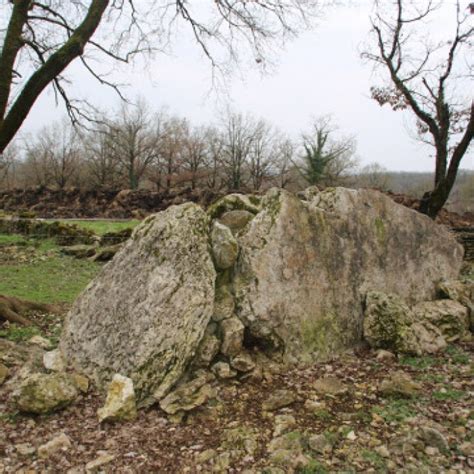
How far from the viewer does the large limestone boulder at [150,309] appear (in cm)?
344

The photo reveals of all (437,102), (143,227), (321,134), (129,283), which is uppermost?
(321,134)

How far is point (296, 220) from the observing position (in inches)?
176

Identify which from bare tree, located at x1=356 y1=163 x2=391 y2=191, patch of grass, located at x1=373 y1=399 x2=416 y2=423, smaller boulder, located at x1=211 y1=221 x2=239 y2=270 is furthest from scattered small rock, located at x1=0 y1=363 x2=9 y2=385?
bare tree, located at x1=356 y1=163 x2=391 y2=191

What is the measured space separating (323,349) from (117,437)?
7.17 feet

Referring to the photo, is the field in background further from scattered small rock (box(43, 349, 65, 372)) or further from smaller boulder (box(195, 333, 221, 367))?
smaller boulder (box(195, 333, 221, 367))

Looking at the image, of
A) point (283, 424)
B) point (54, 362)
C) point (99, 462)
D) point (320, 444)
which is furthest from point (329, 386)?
point (54, 362)

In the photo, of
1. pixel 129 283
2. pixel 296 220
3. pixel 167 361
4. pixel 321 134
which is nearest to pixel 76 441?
pixel 167 361

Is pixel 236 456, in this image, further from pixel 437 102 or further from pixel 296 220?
pixel 437 102

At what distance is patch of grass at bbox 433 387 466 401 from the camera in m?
3.38

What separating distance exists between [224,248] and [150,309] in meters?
0.97

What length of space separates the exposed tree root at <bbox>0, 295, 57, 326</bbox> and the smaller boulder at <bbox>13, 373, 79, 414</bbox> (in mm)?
2476

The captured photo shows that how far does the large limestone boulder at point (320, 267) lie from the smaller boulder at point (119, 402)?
1.22 metres

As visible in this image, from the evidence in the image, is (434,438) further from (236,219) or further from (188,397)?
(236,219)

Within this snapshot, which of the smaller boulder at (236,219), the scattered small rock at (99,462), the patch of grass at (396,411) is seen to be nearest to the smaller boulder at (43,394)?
the scattered small rock at (99,462)
